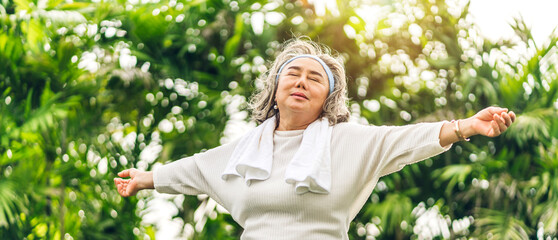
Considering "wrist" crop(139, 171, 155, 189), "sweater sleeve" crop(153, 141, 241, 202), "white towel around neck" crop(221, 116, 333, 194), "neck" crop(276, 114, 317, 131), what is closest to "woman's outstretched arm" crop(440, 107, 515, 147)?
"white towel around neck" crop(221, 116, 333, 194)

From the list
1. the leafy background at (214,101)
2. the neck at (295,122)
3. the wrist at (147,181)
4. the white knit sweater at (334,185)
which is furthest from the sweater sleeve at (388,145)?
the leafy background at (214,101)

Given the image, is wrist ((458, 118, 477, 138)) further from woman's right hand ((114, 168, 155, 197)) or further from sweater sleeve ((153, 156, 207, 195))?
woman's right hand ((114, 168, 155, 197))

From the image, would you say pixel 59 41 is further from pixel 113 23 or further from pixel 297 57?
pixel 297 57

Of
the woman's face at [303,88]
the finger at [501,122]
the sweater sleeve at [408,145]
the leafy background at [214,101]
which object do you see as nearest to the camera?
the finger at [501,122]

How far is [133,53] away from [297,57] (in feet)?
9.46

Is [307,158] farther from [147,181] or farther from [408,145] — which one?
[147,181]

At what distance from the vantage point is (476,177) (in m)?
4.52

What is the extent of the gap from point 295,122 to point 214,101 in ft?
9.50

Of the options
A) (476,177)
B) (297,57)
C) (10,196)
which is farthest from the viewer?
(476,177)

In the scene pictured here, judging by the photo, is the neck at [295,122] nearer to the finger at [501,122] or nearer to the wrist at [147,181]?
the wrist at [147,181]

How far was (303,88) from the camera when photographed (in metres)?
1.96

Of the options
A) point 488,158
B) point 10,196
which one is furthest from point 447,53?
point 10,196

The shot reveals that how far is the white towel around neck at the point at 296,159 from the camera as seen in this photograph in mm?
1801

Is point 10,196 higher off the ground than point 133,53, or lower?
lower
